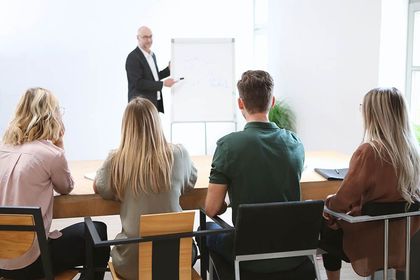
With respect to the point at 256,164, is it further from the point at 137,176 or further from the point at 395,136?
the point at 395,136

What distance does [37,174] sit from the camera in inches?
A: 80.4

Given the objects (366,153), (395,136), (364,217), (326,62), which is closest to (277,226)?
(364,217)

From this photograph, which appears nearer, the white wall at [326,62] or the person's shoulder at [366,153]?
the person's shoulder at [366,153]

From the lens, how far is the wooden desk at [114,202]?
7.14ft

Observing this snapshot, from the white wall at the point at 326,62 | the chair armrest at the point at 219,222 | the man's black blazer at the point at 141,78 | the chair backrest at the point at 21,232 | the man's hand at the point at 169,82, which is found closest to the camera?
the chair backrest at the point at 21,232

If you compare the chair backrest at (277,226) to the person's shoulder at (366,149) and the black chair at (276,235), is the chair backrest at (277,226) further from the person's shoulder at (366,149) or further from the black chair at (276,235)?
the person's shoulder at (366,149)

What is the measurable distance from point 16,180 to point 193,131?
15.2 feet

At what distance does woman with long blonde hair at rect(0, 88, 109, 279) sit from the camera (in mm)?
2021


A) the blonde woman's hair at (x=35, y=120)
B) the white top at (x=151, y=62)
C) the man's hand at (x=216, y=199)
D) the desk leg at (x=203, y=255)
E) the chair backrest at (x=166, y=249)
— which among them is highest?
the white top at (x=151, y=62)

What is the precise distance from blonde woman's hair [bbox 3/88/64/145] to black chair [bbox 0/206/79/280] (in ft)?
1.42

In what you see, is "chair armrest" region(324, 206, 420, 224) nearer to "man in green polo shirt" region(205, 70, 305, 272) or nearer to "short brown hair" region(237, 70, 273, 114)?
"man in green polo shirt" region(205, 70, 305, 272)

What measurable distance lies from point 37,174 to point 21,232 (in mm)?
296

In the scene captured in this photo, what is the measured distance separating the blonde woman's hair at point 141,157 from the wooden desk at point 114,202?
0.19 meters

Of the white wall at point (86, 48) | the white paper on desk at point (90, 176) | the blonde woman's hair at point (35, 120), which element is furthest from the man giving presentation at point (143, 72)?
the blonde woman's hair at point (35, 120)
